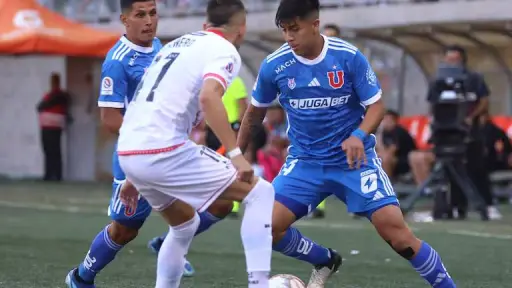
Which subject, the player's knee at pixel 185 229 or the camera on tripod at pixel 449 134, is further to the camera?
the camera on tripod at pixel 449 134

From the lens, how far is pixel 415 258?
7324mm

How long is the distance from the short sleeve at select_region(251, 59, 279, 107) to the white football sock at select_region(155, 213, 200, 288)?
114 cm

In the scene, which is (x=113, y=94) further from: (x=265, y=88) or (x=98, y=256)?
(x=98, y=256)

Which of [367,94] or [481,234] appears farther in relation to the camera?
[481,234]

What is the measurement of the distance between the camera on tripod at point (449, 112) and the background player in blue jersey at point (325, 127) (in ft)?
24.2

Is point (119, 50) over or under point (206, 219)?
over

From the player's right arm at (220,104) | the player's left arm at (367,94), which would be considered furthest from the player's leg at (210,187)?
the player's left arm at (367,94)

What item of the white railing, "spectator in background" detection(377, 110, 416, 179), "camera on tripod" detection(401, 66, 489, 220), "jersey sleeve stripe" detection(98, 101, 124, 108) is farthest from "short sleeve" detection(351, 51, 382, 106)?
the white railing

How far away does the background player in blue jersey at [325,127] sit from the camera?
730 cm

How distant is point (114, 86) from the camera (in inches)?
303

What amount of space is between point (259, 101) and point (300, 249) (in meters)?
1.02

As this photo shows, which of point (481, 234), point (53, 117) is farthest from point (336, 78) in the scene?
point (53, 117)

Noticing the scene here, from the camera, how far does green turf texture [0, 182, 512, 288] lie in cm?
894

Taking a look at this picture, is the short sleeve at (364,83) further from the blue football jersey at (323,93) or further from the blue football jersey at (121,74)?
the blue football jersey at (121,74)
